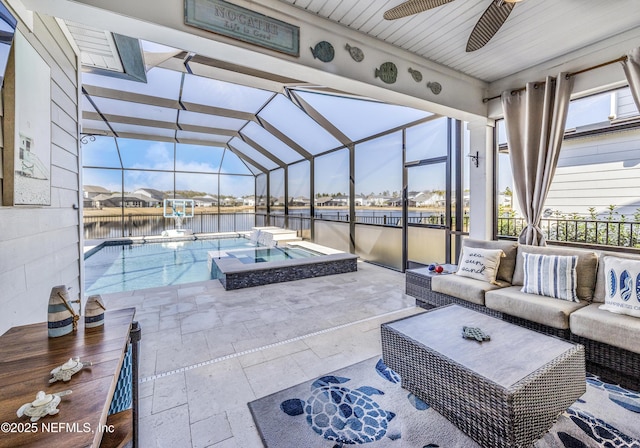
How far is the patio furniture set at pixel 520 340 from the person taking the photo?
1493 mm

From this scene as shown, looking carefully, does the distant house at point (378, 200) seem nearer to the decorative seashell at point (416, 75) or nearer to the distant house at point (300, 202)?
the decorative seashell at point (416, 75)

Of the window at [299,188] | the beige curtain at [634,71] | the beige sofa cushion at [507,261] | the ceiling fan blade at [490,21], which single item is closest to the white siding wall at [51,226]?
the ceiling fan blade at [490,21]

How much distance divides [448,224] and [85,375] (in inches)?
192

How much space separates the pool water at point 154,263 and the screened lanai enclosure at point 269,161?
186cm

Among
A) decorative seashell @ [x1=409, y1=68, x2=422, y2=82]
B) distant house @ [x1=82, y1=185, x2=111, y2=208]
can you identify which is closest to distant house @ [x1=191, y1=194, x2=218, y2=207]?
distant house @ [x1=82, y1=185, x2=111, y2=208]

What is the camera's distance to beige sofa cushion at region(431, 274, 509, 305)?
300cm

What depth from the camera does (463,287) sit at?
313 cm

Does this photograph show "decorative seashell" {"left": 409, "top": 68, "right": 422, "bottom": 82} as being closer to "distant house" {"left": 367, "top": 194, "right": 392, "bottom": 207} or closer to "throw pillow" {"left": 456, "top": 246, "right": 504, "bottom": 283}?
"throw pillow" {"left": 456, "top": 246, "right": 504, "bottom": 283}

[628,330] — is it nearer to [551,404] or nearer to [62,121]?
[551,404]

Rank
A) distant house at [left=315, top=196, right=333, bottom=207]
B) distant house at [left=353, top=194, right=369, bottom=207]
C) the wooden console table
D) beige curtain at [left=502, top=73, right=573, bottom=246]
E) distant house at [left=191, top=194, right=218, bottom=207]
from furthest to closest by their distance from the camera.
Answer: distant house at [left=191, top=194, right=218, bottom=207] → distant house at [left=315, top=196, right=333, bottom=207] → distant house at [left=353, top=194, right=369, bottom=207] → beige curtain at [left=502, top=73, right=573, bottom=246] → the wooden console table

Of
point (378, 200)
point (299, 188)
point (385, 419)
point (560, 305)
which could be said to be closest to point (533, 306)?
point (560, 305)

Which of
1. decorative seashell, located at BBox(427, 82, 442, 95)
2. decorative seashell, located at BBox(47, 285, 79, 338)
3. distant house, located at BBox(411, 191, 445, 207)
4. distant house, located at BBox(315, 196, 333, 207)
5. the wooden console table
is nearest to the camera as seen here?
the wooden console table

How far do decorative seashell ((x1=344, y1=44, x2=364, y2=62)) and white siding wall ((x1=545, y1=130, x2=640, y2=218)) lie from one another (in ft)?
11.1

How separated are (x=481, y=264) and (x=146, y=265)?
7.00m
